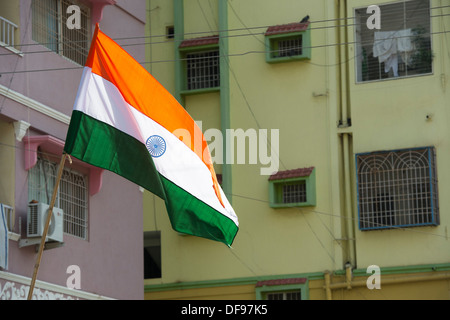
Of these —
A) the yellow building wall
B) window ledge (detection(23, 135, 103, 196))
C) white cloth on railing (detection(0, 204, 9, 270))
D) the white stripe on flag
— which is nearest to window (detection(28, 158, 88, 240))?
window ledge (detection(23, 135, 103, 196))

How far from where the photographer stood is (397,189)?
85.7 feet

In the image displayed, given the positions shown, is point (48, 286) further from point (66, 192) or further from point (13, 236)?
point (66, 192)

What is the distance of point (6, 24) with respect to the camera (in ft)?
58.9

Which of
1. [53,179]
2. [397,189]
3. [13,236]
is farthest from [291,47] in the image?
[13,236]

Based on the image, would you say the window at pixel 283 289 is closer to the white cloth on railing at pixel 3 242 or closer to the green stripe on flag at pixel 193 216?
the white cloth on railing at pixel 3 242

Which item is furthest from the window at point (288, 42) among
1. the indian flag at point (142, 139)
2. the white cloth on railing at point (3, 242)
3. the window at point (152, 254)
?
the indian flag at point (142, 139)

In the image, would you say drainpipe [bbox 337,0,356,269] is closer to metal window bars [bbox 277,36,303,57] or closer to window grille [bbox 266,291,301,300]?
metal window bars [bbox 277,36,303,57]

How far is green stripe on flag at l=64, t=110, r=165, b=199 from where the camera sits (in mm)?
14273

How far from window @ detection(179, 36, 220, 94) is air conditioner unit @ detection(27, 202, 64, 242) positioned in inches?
430

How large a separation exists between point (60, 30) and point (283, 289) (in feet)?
32.3

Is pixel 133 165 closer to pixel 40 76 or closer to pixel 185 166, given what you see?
pixel 185 166

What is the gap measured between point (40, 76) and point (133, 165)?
4.40 meters
